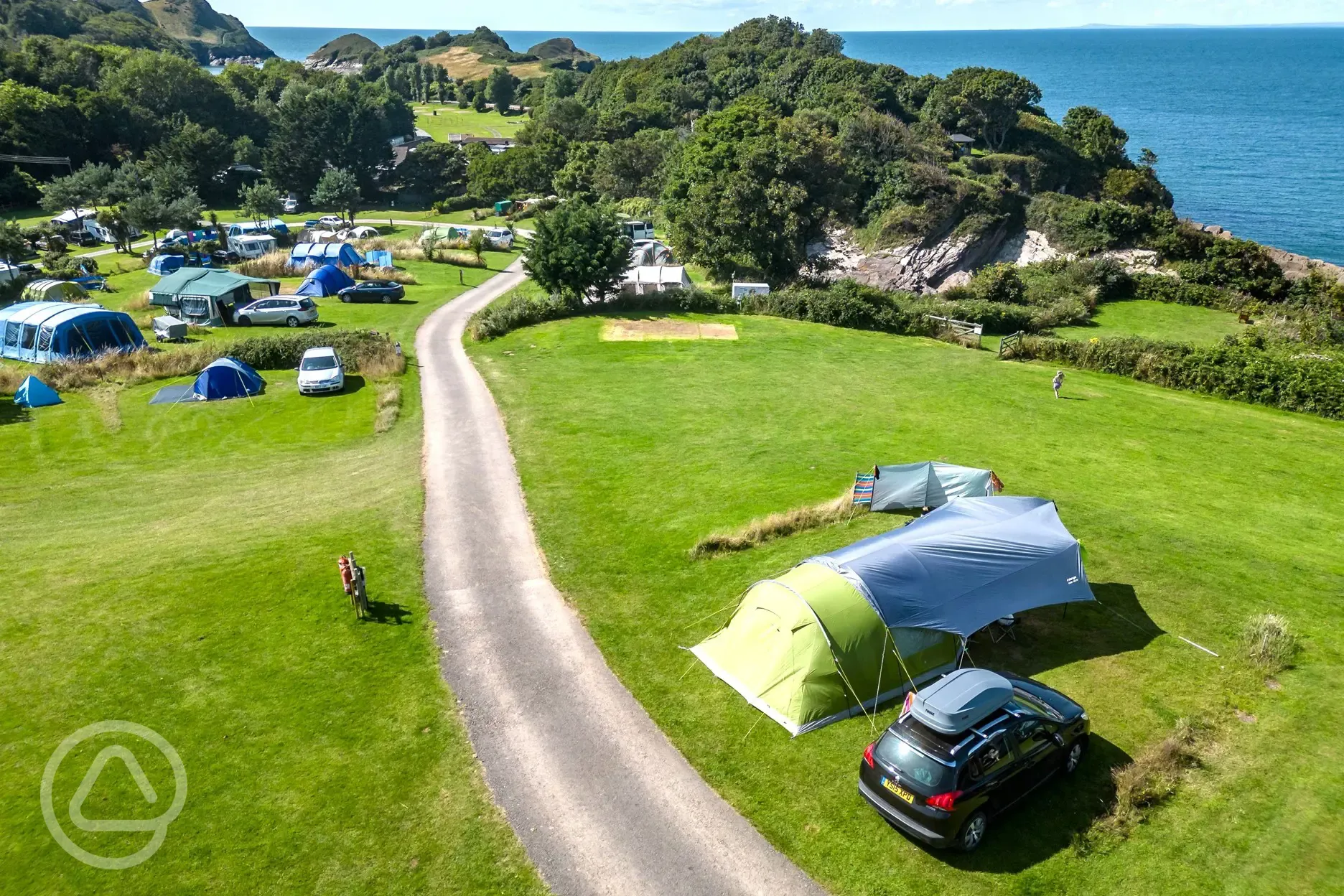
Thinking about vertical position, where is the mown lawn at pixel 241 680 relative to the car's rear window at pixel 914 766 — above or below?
below

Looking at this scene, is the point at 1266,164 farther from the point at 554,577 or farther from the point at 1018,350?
the point at 554,577

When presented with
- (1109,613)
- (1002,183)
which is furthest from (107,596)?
(1002,183)

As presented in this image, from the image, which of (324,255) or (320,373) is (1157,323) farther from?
(324,255)

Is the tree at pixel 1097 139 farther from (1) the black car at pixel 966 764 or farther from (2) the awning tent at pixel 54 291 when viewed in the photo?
(2) the awning tent at pixel 54 291

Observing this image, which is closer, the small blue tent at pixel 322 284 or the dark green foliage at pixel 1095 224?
the small blue tent at pixel 322 284

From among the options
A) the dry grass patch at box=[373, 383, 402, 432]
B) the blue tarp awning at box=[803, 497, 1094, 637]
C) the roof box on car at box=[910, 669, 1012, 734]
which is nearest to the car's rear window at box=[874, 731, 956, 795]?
the roof box on car at box=[910, 669, 1012, 734]

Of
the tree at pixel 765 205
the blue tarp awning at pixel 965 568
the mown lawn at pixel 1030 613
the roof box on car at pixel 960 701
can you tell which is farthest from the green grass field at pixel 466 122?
the roof box on car at pixel 960 701

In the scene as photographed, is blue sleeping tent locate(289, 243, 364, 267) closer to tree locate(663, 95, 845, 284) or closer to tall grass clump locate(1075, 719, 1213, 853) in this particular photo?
tree locate(663, 95, 845, 284)
